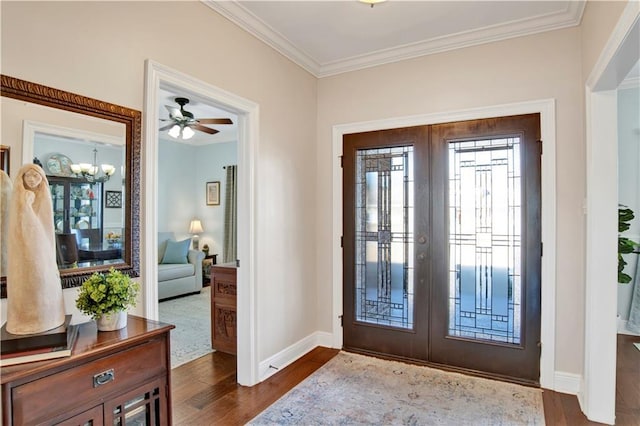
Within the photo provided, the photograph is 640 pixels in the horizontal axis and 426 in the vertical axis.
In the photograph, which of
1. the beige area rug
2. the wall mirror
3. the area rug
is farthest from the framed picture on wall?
the wall mirror

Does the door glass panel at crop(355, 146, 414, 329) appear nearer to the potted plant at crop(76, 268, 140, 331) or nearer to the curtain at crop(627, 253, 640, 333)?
the potted plant at crop(76, 268, 140, 331)

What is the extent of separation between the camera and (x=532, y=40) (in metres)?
2.98

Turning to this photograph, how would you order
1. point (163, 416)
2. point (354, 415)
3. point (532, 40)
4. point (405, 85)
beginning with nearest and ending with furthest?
point (163, 416) → point (354, 415) → point (532, 40) → point (405, 85)

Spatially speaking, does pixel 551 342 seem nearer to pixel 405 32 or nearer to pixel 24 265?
pixel 405 32

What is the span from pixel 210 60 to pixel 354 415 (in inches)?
105

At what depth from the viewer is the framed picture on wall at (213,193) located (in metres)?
7.34

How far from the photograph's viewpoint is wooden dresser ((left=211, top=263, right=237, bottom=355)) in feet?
11.9

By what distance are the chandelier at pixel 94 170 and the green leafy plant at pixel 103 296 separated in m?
0.55

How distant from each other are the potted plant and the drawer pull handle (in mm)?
208

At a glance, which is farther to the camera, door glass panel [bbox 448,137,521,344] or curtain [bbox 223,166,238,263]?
curtain [bbox 223,166,238,263]

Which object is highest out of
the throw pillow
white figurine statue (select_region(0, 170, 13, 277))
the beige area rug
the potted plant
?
white figurine statue (select_region(0, 170, 13, 277))

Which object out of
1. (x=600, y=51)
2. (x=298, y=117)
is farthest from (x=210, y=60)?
(x=600, y=51)

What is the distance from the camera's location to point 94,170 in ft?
6.12

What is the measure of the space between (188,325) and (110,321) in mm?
3172
